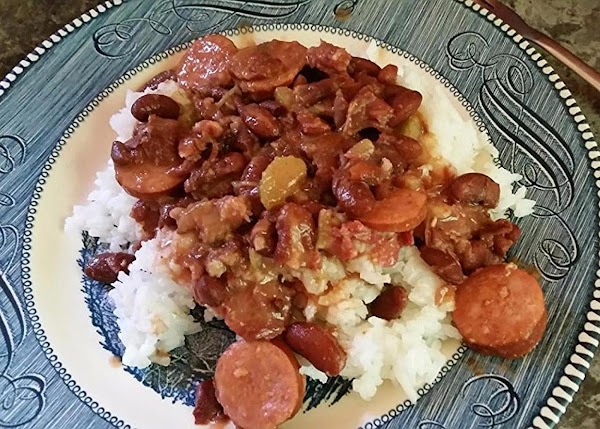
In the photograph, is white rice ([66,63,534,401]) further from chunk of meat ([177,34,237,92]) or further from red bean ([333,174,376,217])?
chunk of meat ([177,34,237,92])

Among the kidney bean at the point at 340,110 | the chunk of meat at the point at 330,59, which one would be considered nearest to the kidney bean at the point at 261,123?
the kidney bean at the point at 340,110

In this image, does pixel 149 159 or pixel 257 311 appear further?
pixel 149 159

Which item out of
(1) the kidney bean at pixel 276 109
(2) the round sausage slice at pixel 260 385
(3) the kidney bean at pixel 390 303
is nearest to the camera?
(2) the round sausage slice at pixel 260 385

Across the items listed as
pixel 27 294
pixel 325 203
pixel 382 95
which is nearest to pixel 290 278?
pixel 325 203

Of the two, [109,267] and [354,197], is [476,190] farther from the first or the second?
[109,267]

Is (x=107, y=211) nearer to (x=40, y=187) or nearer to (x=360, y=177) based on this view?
(x=40, y=187)

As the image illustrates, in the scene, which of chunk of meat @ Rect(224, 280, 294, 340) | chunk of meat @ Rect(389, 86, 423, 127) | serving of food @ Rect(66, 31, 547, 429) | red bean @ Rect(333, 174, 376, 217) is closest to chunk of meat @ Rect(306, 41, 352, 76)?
serving of food @ Rect(66, 31, 547, 429)

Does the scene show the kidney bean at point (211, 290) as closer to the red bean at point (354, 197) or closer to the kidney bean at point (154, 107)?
the red bean at point (354, 197)

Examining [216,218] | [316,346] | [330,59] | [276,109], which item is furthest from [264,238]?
[330,59]
